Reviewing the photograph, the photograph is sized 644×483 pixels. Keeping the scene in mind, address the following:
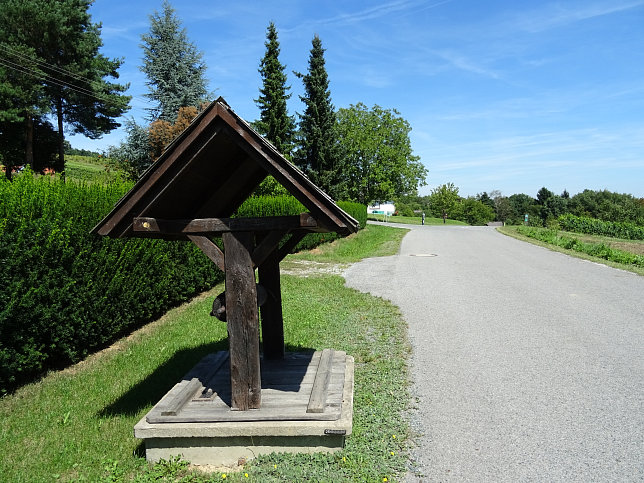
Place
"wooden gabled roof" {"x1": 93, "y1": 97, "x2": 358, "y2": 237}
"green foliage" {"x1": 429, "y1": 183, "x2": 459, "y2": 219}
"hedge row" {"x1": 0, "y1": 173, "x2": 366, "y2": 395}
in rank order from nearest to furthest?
1. "wooden gabled roof" {"x1": 93, "y1": 97, "x2": 358, "y2": 237}
2. "hedge row" {"x1": 0, "y1": 173, "x2": 366, "y2": 395}
3. "green foliage" {"x1": 429, "y1": 183, "x2": 459, "y2": 219}

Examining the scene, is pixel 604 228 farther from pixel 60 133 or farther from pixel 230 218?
pixel 60 133

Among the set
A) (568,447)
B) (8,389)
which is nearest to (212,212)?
(8,389)

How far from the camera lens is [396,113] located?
54.7 m

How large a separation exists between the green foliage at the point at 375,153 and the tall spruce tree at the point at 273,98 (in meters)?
20.8

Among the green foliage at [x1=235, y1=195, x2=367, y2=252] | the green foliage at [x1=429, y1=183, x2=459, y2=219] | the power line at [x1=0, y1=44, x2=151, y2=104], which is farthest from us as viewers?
the green foliage at [x1=429, y1=183, x2=459, y2=219]

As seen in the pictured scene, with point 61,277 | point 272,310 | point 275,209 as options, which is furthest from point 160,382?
point 275,209

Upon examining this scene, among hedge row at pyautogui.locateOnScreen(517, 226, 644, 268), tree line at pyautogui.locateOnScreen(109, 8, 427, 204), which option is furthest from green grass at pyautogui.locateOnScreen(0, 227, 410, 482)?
tree line at pyautogui.locateOnScreen(109, 8, 427, 204)

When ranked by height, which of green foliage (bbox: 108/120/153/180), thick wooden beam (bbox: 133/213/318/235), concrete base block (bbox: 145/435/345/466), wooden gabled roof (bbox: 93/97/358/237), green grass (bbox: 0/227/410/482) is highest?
green foliage (bbox: 108/120/153/180)

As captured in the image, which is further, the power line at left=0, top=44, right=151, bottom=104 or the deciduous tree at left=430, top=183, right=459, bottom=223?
the deciduous tree at left=430, top=183, right=459, bottom=223

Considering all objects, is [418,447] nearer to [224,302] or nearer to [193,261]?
[224,302]

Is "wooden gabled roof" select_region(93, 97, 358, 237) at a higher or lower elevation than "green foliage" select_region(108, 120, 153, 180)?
lower

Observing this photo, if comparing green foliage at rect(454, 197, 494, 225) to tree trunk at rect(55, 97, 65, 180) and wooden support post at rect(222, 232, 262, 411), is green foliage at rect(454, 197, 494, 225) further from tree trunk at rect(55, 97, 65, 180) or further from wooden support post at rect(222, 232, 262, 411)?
wooden support post at rect(222, 232, 262, 411)

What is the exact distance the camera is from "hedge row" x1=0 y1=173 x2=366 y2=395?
525 cm

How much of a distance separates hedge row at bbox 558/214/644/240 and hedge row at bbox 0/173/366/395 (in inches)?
1660
